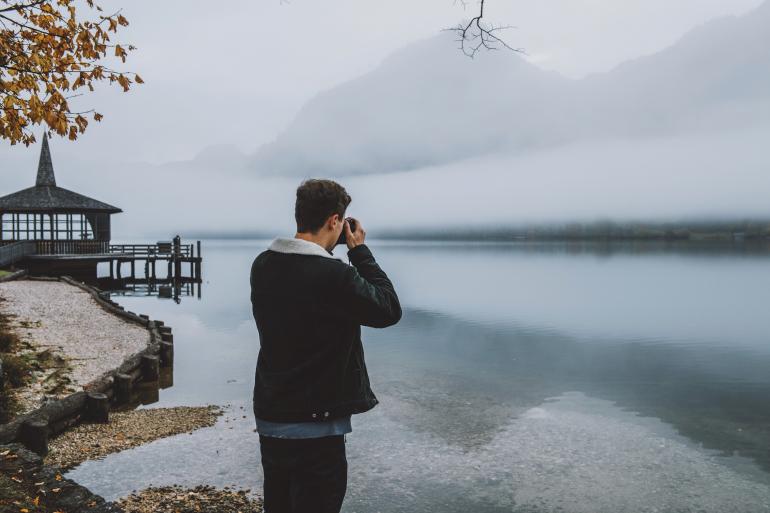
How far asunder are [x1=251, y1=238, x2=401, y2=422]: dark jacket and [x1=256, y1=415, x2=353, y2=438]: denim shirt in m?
0.03

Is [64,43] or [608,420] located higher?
[64,43]

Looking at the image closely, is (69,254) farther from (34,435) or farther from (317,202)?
(317,202)

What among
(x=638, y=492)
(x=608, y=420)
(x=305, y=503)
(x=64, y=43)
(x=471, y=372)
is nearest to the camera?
(x=305, y=503)

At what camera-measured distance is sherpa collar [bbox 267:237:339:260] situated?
2.90 meters

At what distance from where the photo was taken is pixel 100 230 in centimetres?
5047

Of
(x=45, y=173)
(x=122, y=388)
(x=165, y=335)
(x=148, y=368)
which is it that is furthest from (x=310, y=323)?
(x=45, y=173)

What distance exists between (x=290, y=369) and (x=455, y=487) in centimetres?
869

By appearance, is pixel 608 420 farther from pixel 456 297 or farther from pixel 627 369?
pixel 456 297

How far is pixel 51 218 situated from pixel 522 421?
45375 mm

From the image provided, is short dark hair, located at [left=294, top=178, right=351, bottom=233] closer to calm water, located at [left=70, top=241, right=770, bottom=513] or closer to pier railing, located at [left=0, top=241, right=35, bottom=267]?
calm water, located at [left=70, top=241, right=770, bottom=513]

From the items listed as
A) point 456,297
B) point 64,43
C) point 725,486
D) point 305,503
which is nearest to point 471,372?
point 725,486

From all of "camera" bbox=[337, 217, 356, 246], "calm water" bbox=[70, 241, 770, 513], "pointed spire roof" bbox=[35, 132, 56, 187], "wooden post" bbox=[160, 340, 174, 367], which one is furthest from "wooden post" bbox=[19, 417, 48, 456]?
"pointed spire roof" bbox=[35, 132, 56, 187]

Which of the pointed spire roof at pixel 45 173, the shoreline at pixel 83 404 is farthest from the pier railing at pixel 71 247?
the shoreline at pixel 83 404

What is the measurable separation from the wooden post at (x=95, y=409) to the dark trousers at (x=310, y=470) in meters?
10.7
